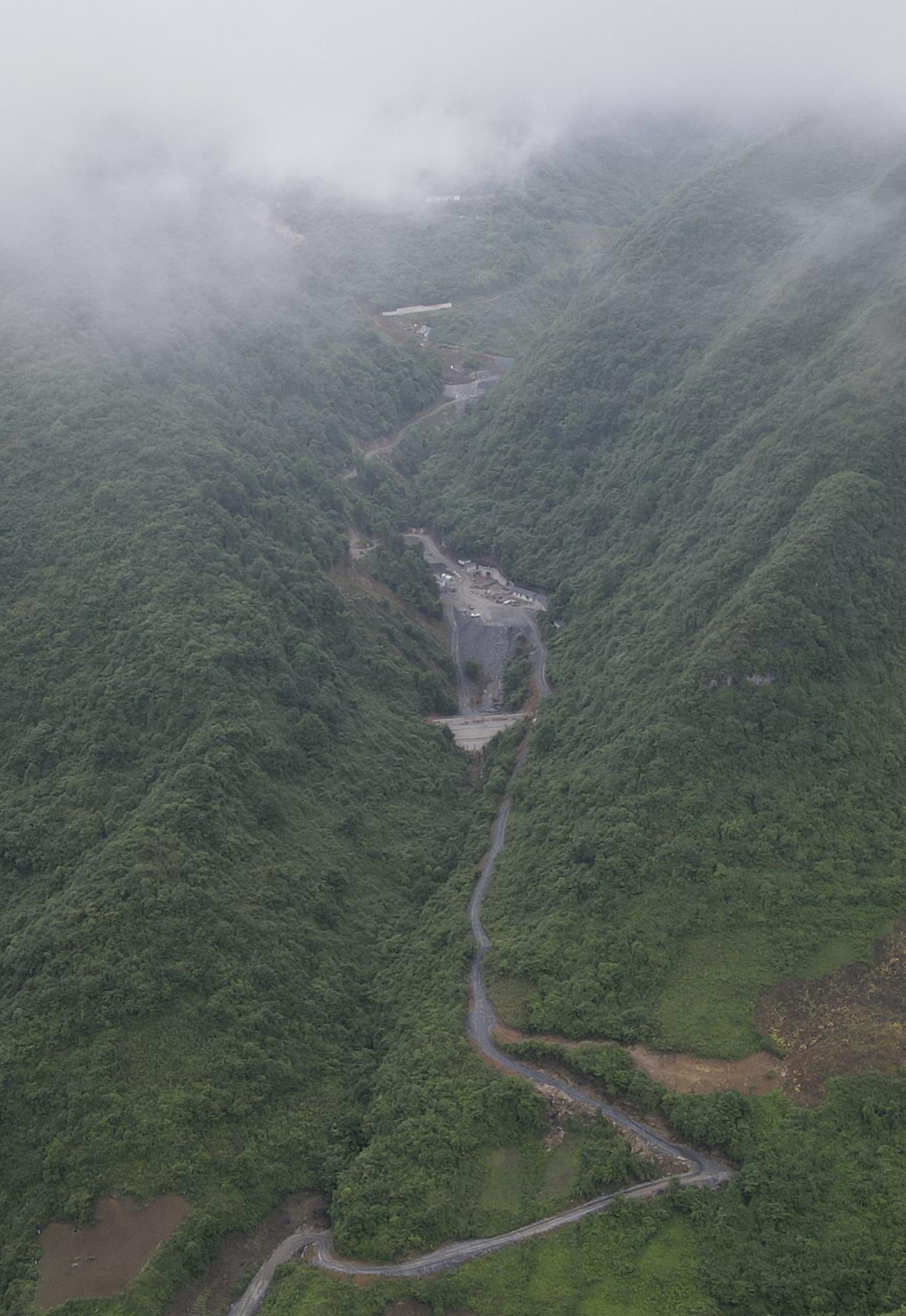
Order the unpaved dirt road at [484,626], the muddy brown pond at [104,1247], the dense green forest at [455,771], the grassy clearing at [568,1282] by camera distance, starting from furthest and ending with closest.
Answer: the unpaved dirt road at [484,626] < the dense green forest at [455,771] < the muddy brown pond at [104,1247] < the grassy clearing at [568,1282]

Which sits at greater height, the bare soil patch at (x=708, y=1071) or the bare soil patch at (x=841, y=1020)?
the bare soil patch at (x=841, y=1020)

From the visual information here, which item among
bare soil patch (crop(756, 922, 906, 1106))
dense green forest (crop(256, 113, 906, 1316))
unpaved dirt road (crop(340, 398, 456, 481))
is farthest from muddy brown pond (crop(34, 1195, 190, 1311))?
unpaved dirt road (crop(340, 398, 456, 481))

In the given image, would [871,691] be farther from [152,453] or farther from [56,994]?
[152,453]

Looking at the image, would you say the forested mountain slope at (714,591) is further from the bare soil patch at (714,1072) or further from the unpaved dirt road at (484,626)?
the unpaved dirt road at (484,626)

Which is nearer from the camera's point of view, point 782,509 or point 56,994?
point 56,994

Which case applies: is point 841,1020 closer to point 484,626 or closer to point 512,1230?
point 512,1230

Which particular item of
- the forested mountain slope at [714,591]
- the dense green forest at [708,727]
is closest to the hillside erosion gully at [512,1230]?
the dense green forest at [708,727]

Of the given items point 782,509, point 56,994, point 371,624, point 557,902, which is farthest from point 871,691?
point 56,994

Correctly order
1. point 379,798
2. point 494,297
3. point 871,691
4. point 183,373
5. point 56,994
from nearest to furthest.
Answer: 1. point 56,994
2. point 871,691
3. point 379,798
4. point 183,373
5. point 494,297
